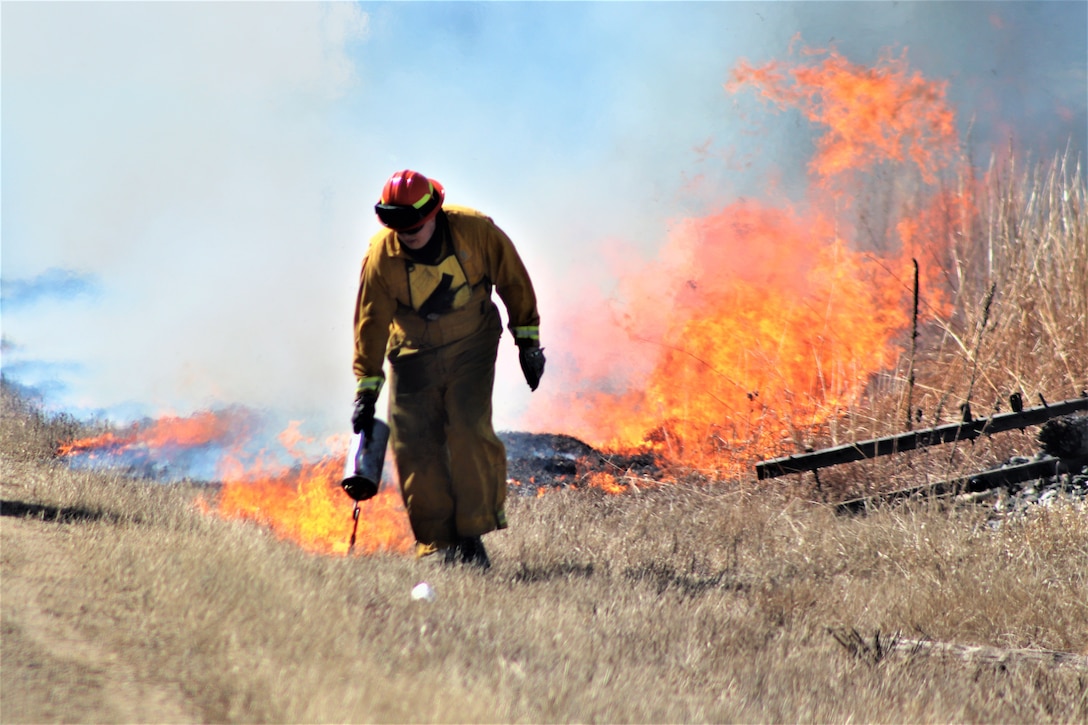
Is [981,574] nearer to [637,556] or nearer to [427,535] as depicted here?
[637,556]

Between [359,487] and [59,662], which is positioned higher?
[359,487]

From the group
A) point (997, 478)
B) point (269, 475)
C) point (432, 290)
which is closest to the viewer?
point (432, 290)

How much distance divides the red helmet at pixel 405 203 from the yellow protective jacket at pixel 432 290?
25cm

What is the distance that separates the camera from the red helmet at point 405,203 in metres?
5.52

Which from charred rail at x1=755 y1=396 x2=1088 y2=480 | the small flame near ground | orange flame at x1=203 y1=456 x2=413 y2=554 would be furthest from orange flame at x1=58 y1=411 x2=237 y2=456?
charred rail at x1=755 y1=396 x2=1088 y2=480

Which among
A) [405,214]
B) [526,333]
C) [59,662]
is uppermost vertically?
[405,214]

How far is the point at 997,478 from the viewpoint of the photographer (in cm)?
742

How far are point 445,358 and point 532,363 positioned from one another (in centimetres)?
51

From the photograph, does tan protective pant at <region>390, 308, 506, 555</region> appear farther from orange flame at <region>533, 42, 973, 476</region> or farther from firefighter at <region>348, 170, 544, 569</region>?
orange flame at <region>533, 42, 973, 476</region>

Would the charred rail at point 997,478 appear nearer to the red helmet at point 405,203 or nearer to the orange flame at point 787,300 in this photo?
the orange flame at point 787,300

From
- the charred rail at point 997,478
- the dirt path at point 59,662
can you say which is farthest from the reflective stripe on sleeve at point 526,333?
the charred rail at point 997,478

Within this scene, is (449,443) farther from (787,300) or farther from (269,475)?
(787,300)

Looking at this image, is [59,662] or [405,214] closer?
[59,662]

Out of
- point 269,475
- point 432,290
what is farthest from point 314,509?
point 432,290
